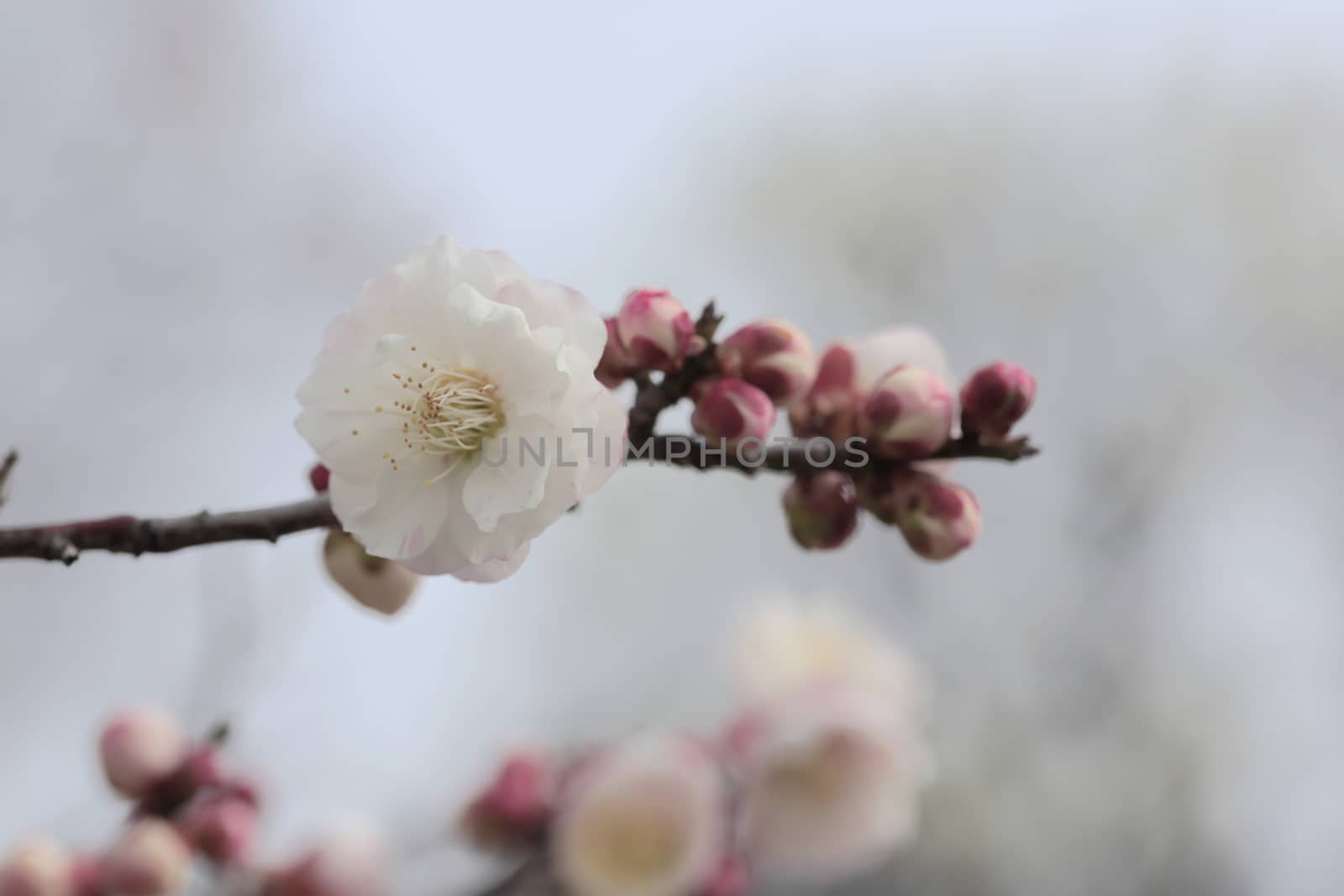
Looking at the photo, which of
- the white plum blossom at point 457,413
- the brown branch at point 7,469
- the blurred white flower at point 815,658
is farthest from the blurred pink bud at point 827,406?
the blurred white flower at point 815,658

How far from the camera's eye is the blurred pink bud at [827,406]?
538mm

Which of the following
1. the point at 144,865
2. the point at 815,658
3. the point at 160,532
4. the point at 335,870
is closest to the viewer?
the point at 160,532

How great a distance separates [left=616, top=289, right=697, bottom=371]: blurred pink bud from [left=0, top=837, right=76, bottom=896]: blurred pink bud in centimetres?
72

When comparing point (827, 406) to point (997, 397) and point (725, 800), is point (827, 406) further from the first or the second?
point (725, 800)

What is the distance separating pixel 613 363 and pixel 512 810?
27.4 inches

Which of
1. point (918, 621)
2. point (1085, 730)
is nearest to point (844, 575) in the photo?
point (918, 621)

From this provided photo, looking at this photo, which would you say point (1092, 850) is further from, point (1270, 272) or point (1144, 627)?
point (1270, 272)

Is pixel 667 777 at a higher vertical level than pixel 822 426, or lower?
lower

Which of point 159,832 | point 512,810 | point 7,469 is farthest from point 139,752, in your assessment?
point 7,469

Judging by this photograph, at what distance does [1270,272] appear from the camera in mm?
3023

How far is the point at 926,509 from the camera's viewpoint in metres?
0.47

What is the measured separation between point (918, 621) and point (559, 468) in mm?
2638

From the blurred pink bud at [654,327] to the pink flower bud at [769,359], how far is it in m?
0.04

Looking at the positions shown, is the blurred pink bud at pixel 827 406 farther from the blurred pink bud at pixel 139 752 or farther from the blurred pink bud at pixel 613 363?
the blurred pink bud at pixel 139 752
